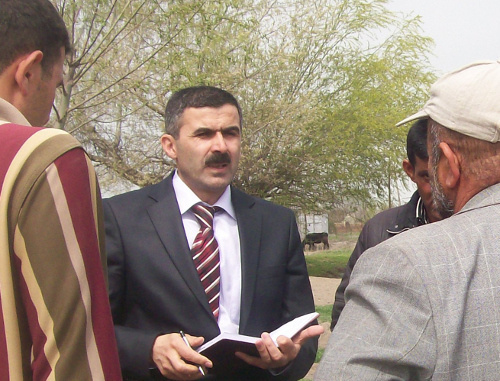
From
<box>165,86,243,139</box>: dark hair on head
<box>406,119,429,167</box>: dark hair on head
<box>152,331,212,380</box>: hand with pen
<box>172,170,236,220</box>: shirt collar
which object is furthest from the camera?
<box>406,119,429,167</box>: dark hair on head

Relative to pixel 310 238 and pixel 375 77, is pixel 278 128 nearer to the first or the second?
pixel 375 77

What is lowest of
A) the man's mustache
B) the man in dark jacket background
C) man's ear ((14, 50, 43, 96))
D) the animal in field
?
the animal in field

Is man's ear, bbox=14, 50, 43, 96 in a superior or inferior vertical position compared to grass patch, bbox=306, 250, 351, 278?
superior

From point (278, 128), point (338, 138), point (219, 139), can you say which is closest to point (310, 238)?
point (338, 138)

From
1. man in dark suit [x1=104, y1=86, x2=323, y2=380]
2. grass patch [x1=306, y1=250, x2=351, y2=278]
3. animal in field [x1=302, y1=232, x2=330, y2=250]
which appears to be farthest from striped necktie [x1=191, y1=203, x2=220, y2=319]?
animal in field [x1=302, y1=232, x2=330, y2=250]

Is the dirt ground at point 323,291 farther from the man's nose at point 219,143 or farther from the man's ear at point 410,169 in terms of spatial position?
the man's nose at point 219,143

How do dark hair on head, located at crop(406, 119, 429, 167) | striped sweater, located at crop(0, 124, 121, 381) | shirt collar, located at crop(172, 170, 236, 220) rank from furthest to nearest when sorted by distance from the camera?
dark hair on head, located at crop(406, 119, 429, 167), shirt collar, located at crop(172, 170, 236, 220), striped sweater, located at crop(0, 124, 121, 381)

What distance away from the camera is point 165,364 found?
7.73 ft

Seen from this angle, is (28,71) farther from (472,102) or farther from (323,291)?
(323,291)

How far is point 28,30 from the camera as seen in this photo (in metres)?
1.43

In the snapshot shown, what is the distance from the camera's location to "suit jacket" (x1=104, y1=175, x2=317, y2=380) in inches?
100.0

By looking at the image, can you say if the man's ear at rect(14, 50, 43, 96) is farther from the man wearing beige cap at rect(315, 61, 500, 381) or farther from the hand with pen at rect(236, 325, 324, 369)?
the hand with pen at rect(236, 325, 324, 369)

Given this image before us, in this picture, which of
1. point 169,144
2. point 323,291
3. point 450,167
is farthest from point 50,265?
point 323,291

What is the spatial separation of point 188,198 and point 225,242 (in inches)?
10.7
